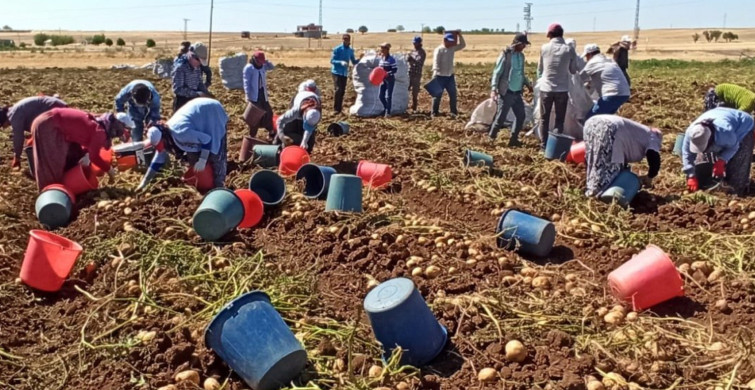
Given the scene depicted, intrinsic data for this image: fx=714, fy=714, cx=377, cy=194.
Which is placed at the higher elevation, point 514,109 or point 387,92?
point 387,92

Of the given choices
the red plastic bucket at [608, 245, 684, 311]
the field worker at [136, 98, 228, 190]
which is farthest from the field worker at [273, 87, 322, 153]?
the red plastic bucket at [608, 245, 684, 311]

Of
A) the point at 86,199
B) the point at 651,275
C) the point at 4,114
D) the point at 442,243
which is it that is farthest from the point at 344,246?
the point at 4,114

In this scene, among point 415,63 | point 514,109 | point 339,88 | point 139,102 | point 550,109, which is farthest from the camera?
point 415,63

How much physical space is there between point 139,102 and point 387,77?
15.8 feet

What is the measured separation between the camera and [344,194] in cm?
536

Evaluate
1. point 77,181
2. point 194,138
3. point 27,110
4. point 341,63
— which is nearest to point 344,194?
point 194,138

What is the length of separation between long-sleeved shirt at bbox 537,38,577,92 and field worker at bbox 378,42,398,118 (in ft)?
11.6

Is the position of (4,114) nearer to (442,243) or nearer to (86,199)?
(86,199)

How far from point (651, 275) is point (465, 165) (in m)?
3.25

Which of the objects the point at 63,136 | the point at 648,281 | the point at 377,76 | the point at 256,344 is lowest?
the point at 256,344

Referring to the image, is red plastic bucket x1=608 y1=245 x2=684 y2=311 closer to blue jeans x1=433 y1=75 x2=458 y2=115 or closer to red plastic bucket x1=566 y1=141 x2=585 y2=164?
red plastic bucket x1=566 y1=141 x2=585 y2=164

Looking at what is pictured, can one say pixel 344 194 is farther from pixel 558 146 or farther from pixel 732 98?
pixel 732 98

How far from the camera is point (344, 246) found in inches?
192

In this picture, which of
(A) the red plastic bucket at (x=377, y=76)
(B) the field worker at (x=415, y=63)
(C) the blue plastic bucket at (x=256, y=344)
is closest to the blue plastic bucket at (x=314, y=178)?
(C) the blue plastic bucket at (x=256, y=344)
